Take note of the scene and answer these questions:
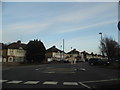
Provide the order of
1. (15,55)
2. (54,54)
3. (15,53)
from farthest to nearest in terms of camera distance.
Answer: (54,54)
(15,53)
(15,55)

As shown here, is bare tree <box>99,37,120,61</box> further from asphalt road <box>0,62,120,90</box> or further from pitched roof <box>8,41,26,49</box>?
pitched roof <box>8,41,26,49</box>

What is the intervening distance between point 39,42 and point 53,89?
67.9 meters

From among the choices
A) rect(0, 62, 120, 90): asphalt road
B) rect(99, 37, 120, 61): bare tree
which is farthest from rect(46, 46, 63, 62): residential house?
rect(0, 62, 120, 90): asphalt road

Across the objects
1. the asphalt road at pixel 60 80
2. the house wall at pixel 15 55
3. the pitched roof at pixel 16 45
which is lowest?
the asphalt road at pixel 60 80

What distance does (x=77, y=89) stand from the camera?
40.3ft

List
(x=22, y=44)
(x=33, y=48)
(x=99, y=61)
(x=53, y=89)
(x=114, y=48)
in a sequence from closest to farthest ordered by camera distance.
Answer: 1. (x=53, y=89)
2. (x=99, y=61)
3. (x=114, y=48)
4. (x=33, y=48)
5. (x=22, y=44)

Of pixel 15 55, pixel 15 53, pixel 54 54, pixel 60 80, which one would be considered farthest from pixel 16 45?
pixel 60 80

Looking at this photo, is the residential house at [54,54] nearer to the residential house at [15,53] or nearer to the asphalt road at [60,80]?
the residential house at [15,53]

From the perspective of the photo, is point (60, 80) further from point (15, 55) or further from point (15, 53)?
point (15, 53)

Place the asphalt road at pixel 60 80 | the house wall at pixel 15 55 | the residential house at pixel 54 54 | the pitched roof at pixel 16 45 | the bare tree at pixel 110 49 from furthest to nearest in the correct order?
the residential house at pixel 54 54 < the pitched roof at pixel 16 45 < the house wall at pixel 15 55 < the bare tree at pixel 110 49 < the asphalt road at pixel 60 80

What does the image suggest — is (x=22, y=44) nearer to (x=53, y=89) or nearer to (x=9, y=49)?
(x=9, y=49)

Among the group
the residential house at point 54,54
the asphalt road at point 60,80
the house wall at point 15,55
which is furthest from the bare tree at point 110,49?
the residential house at point 54,54

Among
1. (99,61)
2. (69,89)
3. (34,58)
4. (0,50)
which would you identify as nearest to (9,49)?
(0,50)

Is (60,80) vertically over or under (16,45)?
under
